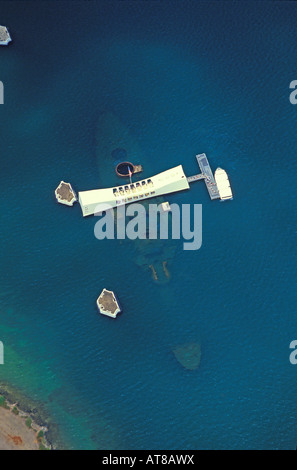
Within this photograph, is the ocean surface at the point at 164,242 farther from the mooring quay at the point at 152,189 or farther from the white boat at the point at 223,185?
the mooring quay at the point at 152,189

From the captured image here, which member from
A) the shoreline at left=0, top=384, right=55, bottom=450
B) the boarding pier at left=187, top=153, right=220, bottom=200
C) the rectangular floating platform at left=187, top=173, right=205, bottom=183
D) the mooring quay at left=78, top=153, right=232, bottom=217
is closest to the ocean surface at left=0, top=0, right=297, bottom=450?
the boarding pier at left=187, top=153, right=220, bottom=200

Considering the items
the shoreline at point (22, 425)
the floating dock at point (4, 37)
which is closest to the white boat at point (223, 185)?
the shoreline at point (22, 425)

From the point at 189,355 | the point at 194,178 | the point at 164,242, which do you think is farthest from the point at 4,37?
the point at 189,355

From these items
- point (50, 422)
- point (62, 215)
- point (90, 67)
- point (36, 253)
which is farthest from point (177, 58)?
point (50, 422)

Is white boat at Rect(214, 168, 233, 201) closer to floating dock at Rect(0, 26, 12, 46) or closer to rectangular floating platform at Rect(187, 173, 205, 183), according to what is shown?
rectangular floating platform at Rect(187, 173, 205, 183)

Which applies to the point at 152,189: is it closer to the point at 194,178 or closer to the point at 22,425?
the point at 194,178
